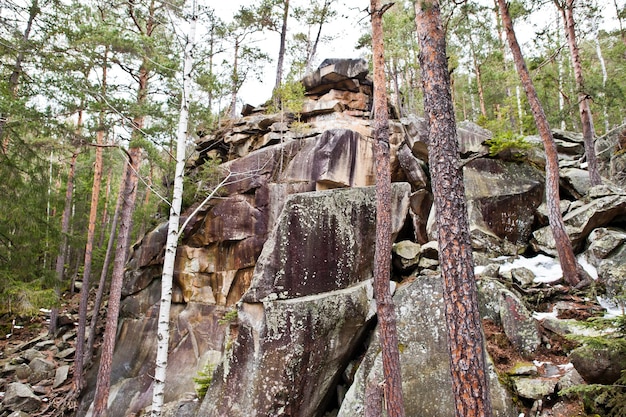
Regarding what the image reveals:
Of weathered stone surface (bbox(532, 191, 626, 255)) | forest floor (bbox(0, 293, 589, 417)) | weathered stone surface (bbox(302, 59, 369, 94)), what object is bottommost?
forest floor (bbox(0, 293, 589, 417))

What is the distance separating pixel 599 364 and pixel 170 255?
22.0 feet

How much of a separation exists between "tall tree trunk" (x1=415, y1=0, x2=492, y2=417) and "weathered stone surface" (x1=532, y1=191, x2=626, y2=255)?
6.35 m

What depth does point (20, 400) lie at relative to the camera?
12117mm

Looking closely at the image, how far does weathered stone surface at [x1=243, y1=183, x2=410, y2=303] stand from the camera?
24.6 ft

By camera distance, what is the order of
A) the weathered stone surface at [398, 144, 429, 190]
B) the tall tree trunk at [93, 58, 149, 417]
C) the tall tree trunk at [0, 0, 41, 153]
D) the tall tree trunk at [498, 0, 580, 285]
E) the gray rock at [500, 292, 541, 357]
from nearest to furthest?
1. the gray rock at [500, 292, 541, 357]
2. the tall tree trunk at [498, 0, 580, 285]
3. the tall tree trunk at [0, 0, 41, 153]
4. the tall tree trunk at [93, 58, 149, 417]
5. the weathered stone surface at [398, 144, 429, 190]

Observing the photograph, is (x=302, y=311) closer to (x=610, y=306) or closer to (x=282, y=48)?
(x=610, y=306)

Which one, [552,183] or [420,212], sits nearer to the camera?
[552,183]

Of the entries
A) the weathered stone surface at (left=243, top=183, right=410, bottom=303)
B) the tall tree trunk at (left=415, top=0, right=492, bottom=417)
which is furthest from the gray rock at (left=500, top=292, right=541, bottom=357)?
the tall tree trunk at (left=415, top=0, right=492, bottom=417)

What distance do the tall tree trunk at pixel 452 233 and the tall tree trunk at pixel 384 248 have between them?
2.15 metres

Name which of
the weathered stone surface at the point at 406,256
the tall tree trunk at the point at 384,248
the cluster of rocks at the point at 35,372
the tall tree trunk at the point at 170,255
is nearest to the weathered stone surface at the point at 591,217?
the weathered stone surface at the point at 406,256

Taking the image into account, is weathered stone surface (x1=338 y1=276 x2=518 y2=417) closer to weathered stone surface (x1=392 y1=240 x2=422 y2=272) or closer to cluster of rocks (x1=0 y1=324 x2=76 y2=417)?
weathered stone surface (x1=392 y1=240 x2=422 y2=272)

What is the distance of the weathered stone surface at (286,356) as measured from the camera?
22.0 feet

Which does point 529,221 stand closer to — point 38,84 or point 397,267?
point 397,267

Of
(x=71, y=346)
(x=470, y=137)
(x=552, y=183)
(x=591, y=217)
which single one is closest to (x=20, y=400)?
(x=71, y=346)
